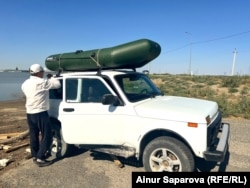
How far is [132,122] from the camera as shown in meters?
4.26

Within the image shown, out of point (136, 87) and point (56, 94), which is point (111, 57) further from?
point (56, 94)

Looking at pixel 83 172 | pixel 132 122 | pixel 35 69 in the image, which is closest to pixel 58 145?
pixel 83 172

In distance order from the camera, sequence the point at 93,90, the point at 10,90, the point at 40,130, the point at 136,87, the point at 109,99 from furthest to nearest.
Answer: the point at 10,90 → the point at 136,87 → the point at 40,130 → the point at 93,90 → the point at 109,99

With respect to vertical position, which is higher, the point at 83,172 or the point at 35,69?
the point at 35,69

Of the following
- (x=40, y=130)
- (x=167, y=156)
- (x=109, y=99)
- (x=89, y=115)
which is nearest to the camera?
(x=167, y=156)

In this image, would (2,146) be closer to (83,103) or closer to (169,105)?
(83,103)

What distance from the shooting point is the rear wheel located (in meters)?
5.30

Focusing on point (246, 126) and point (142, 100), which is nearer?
point (142, 100)

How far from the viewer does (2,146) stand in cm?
629

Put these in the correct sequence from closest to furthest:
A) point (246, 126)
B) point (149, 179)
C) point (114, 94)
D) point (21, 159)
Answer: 1. point (149, 179)
2. point (114, 94)
3. point (21, 159)
4. point (246, 126)

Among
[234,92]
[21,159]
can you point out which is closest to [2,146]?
[21,159]

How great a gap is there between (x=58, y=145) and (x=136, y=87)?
86.8 inches

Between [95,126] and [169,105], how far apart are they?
1.46 m

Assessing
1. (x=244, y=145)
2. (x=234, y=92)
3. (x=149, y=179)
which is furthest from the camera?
(x=234, y=92)
